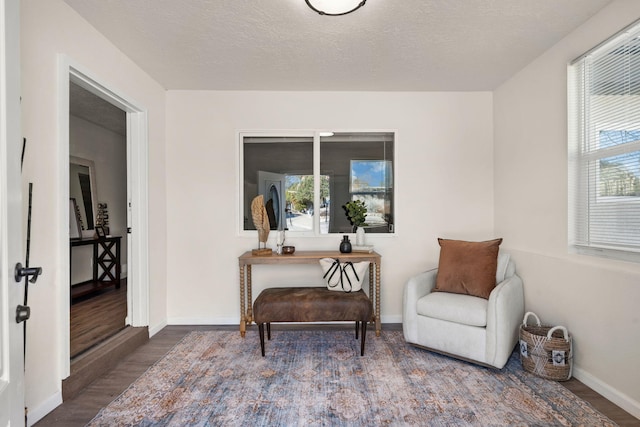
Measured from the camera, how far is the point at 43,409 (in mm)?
2002

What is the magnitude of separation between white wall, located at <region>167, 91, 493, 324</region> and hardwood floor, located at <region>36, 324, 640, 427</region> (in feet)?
2.61

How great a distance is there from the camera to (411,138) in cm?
375

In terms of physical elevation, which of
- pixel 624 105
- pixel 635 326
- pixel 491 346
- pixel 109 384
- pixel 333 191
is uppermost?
pixel 624 105

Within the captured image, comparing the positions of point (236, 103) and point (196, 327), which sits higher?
point (236, 103)

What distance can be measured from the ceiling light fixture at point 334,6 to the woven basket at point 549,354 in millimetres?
2459

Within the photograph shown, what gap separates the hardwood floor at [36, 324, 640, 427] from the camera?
1.98 m

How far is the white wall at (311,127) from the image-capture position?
3686 mm

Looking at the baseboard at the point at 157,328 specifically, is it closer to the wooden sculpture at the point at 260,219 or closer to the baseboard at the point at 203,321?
the baseboard at the point at 203,321

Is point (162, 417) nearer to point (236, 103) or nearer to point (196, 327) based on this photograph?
point (196, 327)

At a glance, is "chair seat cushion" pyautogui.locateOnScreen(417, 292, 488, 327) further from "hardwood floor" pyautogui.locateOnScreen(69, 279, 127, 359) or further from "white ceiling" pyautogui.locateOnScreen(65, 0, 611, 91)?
"hardwood floor" pyautogui.locateOnScreen(69, 279, 127, 359)

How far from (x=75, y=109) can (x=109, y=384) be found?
3661 mm

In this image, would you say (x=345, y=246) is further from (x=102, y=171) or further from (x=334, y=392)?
(x=102, y=171)

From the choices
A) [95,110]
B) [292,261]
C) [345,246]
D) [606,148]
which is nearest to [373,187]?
[345,246]

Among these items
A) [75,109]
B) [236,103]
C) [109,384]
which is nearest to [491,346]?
[109,384]
